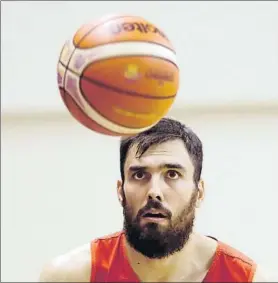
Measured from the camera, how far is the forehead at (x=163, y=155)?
1.52 meters

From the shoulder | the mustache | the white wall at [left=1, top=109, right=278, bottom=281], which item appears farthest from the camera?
the white wall at [left=1, top=109, right=278, bottom=281]

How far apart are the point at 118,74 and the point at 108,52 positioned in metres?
Result: 0.05

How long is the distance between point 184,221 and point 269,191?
2.88 ft

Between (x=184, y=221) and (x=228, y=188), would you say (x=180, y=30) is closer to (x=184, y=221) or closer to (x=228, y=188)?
(x=228, y=188)

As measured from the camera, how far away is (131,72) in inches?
52.8

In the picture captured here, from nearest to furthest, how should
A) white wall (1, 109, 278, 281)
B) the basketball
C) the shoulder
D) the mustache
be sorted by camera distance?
the basketball
the mustache
the shoulder
white wall (1, 109, 278, 281)

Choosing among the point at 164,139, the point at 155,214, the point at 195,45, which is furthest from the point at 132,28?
the point at 195,45

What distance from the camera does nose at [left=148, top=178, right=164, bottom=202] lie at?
1.48 meters

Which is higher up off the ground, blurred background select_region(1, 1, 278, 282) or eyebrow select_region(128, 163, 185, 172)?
blurred background select_region(1, 1, 278, 282)

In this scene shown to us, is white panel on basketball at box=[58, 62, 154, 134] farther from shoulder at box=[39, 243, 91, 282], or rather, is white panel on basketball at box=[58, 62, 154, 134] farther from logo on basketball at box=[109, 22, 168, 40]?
shoulder at box=[39, 243, 91, 282]

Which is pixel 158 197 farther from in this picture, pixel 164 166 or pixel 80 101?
pixel 80 101

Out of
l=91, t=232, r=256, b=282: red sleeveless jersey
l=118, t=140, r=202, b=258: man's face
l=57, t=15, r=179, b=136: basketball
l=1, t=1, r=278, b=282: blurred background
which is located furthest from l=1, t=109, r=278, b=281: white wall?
l=57, t=15, r=179, b=136: basketball

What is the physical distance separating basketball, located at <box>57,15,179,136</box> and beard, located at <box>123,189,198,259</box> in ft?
0.71

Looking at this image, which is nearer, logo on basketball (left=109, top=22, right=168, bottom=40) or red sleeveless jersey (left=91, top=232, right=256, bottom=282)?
logo on basketball (left=109, top=22, right=168, bottom=40)
